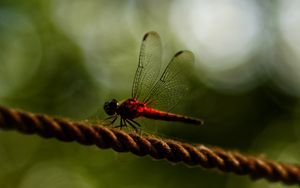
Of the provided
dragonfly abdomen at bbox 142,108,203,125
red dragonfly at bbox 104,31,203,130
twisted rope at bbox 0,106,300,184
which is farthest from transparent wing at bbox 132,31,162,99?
twisted rope at bbox 0,106,300,184

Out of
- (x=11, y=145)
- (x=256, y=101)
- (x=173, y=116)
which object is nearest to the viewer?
(x=173, y=116)

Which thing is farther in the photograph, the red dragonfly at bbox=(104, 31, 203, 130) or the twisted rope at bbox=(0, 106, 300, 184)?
the red dragonfly at bbox=(104, 31, 203, 130)

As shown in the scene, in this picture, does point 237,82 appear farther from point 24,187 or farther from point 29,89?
point 24,187

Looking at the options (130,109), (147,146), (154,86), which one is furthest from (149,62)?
(147,146)

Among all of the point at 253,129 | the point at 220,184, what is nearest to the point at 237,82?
the point at 253,129

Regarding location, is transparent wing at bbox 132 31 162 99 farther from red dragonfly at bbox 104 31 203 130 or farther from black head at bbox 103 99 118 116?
black head at bbox 103 99 118 116

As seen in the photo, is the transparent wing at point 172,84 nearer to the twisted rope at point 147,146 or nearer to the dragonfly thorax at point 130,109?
the dragonfly thorax at point 130,109
